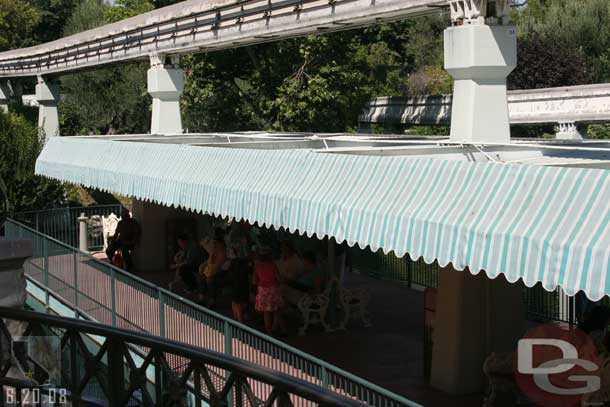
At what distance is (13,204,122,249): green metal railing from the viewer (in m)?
21.8

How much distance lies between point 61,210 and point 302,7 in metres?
9.15

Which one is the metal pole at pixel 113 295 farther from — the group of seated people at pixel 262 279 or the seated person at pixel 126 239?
the seated person at pixel 126 239

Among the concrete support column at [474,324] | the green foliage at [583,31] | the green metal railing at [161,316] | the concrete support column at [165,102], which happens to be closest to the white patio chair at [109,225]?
the concrete support column at [165,102]

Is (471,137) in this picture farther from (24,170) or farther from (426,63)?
(426,63)

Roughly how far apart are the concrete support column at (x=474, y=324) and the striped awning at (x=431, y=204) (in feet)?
5.97

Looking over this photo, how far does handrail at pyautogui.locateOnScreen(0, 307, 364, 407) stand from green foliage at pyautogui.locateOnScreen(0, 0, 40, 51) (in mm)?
46209

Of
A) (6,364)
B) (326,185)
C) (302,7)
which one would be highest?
(302,7)

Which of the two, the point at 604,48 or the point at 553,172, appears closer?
the point at 553,172

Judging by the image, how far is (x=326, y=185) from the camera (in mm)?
8375

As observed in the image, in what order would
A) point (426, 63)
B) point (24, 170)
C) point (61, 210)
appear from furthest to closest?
1. point (426, 63)
2. point (24, 170)
3. point (61, 210)

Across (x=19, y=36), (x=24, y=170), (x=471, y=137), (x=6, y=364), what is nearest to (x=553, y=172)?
(x=6, y=364)

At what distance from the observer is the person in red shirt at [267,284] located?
36.9 feet

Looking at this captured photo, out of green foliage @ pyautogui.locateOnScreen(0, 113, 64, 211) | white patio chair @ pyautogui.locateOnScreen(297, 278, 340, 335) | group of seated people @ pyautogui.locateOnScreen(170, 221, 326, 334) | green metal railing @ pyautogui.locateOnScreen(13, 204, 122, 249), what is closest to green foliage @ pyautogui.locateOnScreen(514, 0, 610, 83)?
green foliage @ pyautogui.locateOnScreen(0, 113, 64, 211)

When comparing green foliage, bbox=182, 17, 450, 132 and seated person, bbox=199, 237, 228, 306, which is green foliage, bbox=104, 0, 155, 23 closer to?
green foliage, bbox=182, 17, 450, 132
